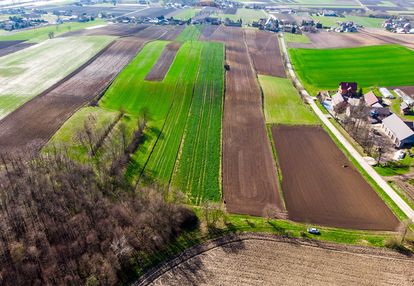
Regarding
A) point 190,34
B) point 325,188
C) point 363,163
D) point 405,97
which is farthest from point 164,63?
point 325,188

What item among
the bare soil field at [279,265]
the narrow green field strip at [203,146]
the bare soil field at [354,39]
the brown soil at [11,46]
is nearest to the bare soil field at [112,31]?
the brown soil at [11,46]

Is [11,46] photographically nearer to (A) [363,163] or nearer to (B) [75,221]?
(B) [75,221]

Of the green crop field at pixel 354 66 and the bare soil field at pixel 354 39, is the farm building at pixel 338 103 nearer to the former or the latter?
the green crop field at pixel 354 66

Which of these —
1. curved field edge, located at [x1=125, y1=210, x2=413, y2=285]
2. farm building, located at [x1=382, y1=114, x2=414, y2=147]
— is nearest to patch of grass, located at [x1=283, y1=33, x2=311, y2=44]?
farm building, located at [x1=382, y1=114, x2=414, y2=147]

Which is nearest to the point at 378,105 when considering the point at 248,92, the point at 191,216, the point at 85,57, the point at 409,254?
the point at 248,92

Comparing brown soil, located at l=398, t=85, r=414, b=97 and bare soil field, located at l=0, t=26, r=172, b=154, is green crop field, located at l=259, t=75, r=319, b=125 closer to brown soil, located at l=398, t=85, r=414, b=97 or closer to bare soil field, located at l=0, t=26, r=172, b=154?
brown soil, located at l=398, t=85, r=414, b=97

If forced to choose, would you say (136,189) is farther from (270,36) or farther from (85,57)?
(270,36)
